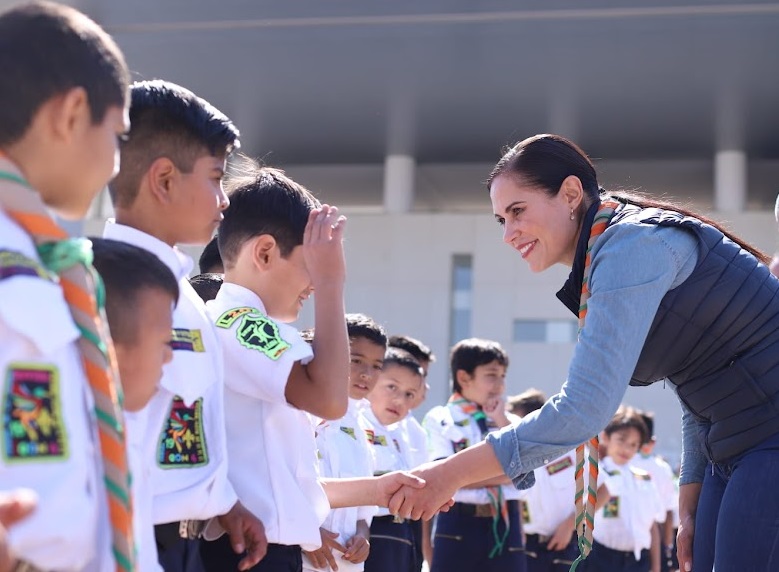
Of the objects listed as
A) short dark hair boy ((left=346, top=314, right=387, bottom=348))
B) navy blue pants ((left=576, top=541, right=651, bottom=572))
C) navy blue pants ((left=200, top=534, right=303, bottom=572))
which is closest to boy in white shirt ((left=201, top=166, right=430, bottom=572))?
navy blue pants ((left=200, top=534, right=303, bottom=572))

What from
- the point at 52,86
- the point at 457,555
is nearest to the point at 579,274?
the point at 52,86

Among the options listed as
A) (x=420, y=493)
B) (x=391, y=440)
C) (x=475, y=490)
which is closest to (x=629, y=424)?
(x=475, y=490)

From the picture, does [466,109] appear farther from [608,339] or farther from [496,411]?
[608,339]

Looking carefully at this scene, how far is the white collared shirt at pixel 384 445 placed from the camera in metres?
5.90

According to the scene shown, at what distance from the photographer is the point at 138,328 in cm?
186

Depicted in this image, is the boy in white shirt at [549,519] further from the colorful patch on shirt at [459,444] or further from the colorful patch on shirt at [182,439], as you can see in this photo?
the colorful patch on shirt at [182,439]

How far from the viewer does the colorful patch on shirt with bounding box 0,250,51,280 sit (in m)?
1.46

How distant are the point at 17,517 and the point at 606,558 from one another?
7452mm

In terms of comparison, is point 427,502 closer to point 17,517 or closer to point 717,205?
point 17,517

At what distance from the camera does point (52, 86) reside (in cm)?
159

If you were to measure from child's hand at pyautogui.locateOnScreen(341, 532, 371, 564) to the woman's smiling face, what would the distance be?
1514 millimetres

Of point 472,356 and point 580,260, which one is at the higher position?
point 472,356

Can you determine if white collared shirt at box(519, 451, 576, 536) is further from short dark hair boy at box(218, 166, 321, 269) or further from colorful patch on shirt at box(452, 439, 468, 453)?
short dark hair boy at box(218, 166, 321, 269)

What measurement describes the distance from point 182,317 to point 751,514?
1.53m
